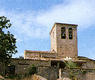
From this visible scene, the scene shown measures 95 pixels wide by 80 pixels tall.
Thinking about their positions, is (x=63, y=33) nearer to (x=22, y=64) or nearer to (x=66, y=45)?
(x=66, y=45)

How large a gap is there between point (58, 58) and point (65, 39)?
4453 millimetres

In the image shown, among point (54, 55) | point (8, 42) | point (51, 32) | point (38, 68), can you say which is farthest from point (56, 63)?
point (51, 32)

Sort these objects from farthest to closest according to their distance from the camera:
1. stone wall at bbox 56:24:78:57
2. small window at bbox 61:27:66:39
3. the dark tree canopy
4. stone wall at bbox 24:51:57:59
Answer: small window at bbox 61:27:66:39
stone wall at bbox 56:24:78:57
stone wall at bbox 24:51:57:59
the dark tree canopy

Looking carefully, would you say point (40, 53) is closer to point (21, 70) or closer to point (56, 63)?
point (56, 63)

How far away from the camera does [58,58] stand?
31.9 metres

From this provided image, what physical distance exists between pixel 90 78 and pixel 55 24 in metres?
15.3

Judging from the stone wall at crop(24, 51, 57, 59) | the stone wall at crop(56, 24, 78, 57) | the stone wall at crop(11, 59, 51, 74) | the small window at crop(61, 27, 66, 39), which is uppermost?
the small window at crop(61, 27, 66, 39)

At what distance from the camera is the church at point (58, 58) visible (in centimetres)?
2177

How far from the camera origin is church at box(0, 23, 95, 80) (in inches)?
857

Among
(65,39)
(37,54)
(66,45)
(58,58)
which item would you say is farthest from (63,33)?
(37,54)

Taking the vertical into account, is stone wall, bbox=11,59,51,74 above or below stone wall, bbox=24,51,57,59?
below

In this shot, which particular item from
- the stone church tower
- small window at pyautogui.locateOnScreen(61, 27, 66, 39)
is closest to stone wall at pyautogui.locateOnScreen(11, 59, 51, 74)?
the stone church tower

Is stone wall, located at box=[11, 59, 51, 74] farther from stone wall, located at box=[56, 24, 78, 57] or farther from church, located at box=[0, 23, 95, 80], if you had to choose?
→ stone wall, located at box=[56, 24, 78, 57]

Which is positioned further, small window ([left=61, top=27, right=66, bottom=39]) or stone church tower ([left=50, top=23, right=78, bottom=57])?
small window ([left=61, top=27, right=66, bottom=39])
